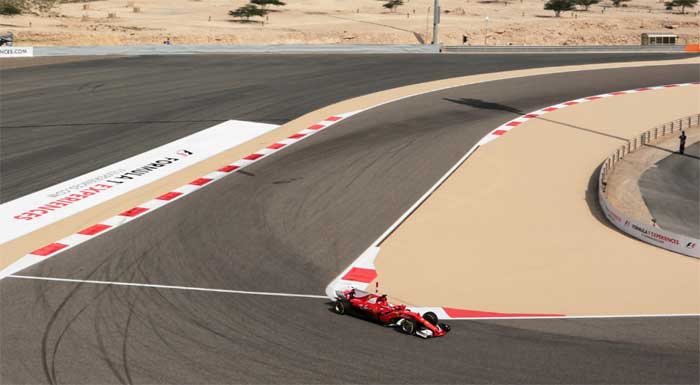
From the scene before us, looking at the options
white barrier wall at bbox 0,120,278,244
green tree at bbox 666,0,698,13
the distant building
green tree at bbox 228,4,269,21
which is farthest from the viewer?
green tree at bbox 666,0,698,13

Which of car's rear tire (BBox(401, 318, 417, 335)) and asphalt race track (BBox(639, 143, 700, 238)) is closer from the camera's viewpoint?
car's rear tire (BBox(401, 318, 417, 335))

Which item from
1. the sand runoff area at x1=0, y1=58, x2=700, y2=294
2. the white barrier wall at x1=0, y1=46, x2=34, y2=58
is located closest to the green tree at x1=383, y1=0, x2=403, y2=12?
the sand runoff area at x1=0, y1=58, x2=700, y2=294

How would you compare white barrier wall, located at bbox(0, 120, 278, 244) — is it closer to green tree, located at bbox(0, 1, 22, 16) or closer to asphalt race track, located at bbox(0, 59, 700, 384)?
asphalt race track, located at bbox(0, 59, 700, 384)

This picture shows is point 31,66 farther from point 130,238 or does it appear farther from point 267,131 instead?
point 130,238

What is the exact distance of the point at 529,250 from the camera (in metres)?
18.4

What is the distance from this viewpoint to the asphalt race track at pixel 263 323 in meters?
12.5

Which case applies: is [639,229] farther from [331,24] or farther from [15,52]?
[331,24]

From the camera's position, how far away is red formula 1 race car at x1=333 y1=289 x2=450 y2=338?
1352 centimetres

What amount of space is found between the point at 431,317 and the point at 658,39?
164ft

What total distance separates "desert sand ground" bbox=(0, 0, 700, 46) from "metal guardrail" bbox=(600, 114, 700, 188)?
28927 millimetres

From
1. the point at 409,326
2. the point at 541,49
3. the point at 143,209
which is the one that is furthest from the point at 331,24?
the point at 409,326

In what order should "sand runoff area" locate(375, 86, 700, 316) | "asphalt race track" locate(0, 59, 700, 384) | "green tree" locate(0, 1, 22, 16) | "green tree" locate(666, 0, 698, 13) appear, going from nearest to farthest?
"asphalt race track" locate(0, 59, 700, 384) < "sand runoff area" locate(375, 86, 700, 316) < "green tree" locate(0, 1, 22, 16) < "green tree" locate(666, 0, 698, 13)

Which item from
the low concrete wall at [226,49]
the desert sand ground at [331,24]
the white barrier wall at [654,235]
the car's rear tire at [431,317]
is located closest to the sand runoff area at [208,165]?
the low concrete wall at [226,49]

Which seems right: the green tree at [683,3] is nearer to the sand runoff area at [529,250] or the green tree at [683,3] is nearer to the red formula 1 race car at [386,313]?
the sand runoff area at [529,250]
